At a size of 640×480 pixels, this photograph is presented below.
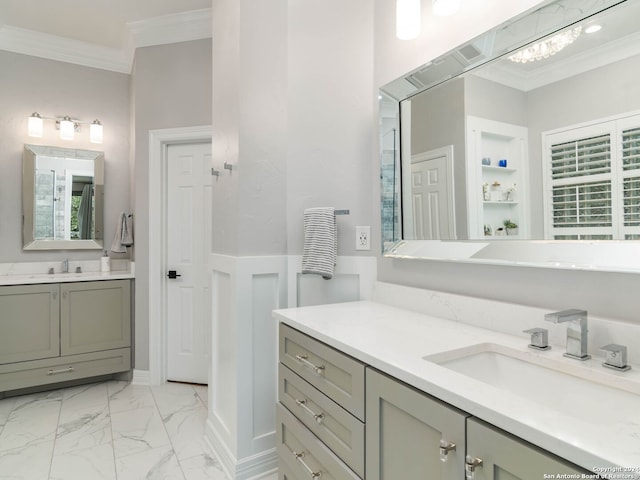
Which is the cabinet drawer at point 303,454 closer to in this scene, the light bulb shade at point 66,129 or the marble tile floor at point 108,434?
the marble tile floor at point 108,434

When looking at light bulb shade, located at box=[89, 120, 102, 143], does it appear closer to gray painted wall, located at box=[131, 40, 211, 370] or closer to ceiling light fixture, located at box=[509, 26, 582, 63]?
gray painted wall, located at box=[131, 40, 211, 370]

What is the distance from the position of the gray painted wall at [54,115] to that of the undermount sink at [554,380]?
10.7 ft

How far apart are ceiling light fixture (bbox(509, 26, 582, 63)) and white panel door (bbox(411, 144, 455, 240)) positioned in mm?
394

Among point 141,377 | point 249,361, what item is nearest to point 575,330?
point 249,361

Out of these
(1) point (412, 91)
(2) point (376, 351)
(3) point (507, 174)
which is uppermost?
(1) point (412, 91)

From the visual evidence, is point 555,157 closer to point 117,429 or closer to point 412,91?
point 412,91

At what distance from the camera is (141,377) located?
10.00 ft

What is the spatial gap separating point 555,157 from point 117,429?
272cm

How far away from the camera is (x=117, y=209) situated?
3369mm

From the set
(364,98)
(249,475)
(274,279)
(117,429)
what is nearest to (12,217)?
(117,429)

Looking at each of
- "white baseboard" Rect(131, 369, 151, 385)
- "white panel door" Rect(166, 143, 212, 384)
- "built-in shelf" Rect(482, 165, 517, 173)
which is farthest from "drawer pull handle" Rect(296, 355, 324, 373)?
"white baseboard" Rect(131, 369, 151, 385)

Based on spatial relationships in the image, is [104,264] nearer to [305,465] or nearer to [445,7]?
[305,465]

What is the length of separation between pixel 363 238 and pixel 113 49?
2.96 m

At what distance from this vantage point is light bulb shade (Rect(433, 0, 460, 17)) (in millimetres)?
1341
